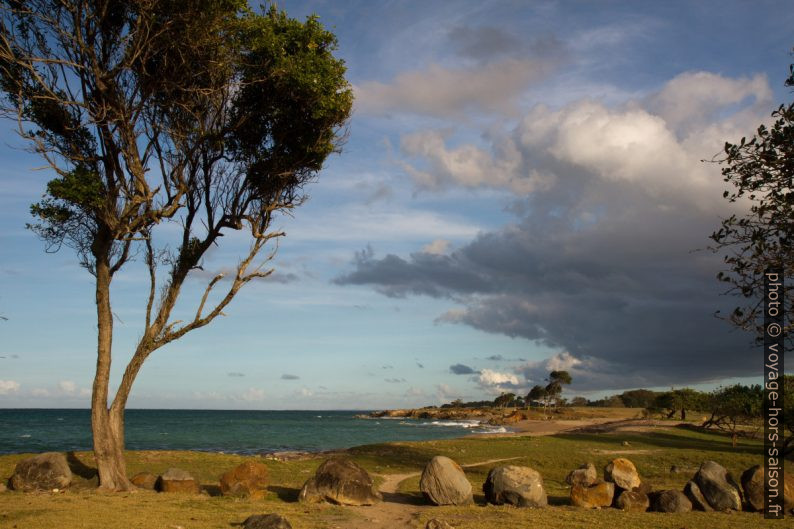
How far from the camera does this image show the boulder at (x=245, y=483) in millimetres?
21234

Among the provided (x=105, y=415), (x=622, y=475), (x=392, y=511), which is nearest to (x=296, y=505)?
(x=392, y=511)

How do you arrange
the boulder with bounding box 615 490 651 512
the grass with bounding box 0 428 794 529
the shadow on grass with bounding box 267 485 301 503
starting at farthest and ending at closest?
the shadow on grass with bounding box 267 485 301 503 → the boulder with bounding box 615 490 651 512 → the grass with bounding box 0 428 794 529

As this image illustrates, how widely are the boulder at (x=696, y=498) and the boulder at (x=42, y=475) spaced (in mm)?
22089

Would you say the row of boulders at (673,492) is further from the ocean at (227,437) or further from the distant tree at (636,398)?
the distant tree at (636,398)

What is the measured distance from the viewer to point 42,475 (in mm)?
22000

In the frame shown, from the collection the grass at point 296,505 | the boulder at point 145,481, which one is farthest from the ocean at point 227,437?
the boulder at point 145,481


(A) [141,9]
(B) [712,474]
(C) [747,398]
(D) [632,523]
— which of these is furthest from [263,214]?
(C) [747,398]

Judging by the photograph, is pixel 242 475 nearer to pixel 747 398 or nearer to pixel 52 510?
pixel 52 510

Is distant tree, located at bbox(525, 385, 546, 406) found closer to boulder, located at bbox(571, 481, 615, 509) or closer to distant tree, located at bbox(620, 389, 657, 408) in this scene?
distant tree, located at bbox(620, 389, 657, 408)

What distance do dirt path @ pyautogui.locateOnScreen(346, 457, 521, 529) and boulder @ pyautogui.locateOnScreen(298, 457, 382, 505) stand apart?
391 millimetres

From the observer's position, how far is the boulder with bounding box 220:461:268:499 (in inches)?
836

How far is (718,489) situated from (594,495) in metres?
4.19

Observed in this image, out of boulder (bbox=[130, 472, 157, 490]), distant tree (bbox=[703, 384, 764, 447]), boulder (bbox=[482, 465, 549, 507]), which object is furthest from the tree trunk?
distant tree (bbox=[703, 384, 764, 447])

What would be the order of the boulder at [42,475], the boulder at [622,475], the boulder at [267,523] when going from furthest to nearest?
the boulder at [42,475]
the boulder at [622,475]
the boulder at [267,523]
